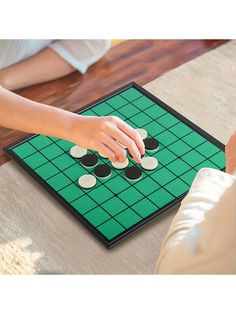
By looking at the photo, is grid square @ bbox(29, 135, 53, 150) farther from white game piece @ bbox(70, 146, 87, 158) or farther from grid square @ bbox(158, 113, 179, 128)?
grid square @ bbox(158, 113, 179, 128)

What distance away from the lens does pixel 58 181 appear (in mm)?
1603

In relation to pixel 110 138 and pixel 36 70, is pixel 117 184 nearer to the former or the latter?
pixel 110 138

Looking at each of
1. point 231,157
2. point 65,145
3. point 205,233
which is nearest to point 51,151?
point 65,145

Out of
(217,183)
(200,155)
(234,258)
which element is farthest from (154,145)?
(234,258)

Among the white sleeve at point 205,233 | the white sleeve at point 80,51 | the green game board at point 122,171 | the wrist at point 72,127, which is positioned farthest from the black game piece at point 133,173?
the white sleeve at point 80,51

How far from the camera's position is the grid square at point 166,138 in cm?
169

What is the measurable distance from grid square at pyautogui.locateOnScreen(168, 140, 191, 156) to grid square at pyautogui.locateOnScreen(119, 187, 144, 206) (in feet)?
0.51

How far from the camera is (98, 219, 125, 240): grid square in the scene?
4.87ft

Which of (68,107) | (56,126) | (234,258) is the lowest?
(68,107)

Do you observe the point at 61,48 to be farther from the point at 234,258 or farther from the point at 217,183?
the point at 234,258

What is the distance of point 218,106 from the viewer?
1827 millimetres

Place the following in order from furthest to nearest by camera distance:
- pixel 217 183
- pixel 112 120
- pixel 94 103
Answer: pixel 94 103 → pixel 112 120 → pixel 217 183

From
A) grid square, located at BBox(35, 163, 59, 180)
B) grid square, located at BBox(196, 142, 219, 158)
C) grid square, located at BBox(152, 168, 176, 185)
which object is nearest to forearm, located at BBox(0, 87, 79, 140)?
grid square, located at BBox(35, 163, 59, 180)
